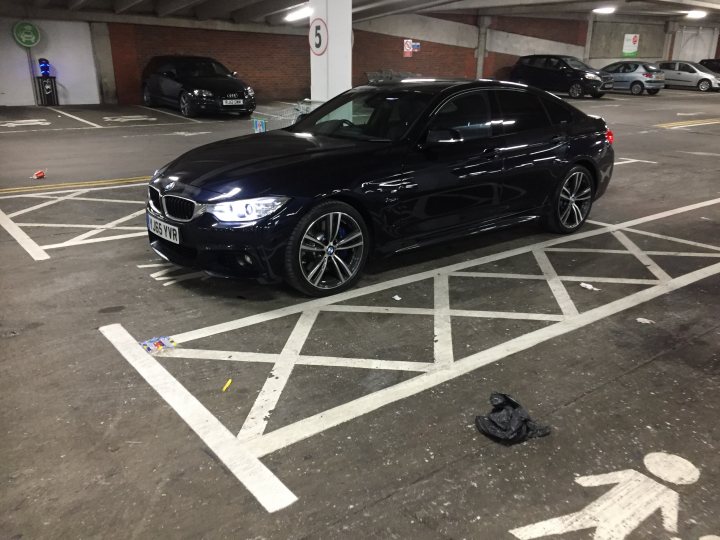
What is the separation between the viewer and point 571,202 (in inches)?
243

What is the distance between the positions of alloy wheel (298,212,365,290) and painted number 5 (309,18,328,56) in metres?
5.41

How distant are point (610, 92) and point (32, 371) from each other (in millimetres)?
29741

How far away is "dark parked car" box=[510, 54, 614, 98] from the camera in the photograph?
23.6 meters

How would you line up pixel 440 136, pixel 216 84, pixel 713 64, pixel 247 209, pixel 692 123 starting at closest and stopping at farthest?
pixel 247 209 < pixel 440 136 < pixel 216 84 < pixel 692 123 < pixel 713 64

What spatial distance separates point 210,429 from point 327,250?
5.91 feet

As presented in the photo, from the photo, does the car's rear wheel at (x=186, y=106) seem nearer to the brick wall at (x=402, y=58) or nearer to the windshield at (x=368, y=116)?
the brick wall at (x=402, y=58)

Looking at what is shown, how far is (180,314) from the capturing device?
4.27m

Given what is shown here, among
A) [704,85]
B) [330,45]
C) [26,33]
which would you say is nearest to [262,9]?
[26,33]

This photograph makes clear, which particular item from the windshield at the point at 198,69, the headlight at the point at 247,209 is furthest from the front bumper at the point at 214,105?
the headlight at the point at 247,209

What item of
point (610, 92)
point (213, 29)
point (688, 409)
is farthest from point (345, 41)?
point (610, 92)

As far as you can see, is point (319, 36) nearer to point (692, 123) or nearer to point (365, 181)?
point (365, 181)

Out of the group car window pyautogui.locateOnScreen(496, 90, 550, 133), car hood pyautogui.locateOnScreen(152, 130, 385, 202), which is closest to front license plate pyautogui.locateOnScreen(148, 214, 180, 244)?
car hood pyautogui.locateOnScreen(152, 130, 385, 202)

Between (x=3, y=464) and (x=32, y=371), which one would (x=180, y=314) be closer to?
(x=32, y=371)

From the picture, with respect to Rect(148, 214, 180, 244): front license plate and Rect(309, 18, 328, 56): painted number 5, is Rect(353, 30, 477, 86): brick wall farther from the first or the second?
Rect(148, 214, 180, 244): front license plate
